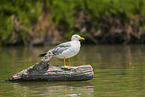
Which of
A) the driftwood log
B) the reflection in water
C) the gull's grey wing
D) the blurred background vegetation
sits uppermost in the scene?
the blurred background vegetation

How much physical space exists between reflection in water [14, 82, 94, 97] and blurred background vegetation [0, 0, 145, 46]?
27595mm

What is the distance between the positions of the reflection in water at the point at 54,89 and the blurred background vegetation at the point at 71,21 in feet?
90.5

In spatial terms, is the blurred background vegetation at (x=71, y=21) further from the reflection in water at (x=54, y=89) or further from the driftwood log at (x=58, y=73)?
the reflection in water at (x=54, y=89)

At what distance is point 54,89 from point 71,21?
99.4 ft

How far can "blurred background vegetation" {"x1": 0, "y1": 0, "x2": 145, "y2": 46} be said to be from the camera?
1548 inches

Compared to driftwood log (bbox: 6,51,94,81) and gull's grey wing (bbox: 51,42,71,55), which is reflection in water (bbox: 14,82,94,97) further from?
gull's grey wing (bbox: 51,42,71,55)

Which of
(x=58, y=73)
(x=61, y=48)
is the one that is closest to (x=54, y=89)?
(x=58, y=73)

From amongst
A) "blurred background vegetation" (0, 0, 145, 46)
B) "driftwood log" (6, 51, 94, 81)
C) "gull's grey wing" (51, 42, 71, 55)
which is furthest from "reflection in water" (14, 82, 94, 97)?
"blurred background vegetation" (0, 0, 145, 46)

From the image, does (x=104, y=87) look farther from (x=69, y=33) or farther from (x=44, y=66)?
(x=69, y=33)

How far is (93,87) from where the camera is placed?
1103 centimetres

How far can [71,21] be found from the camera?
40.8 meters

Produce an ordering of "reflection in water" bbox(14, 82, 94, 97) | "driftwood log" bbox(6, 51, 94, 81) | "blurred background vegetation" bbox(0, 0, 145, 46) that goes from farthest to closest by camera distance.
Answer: "blurred background vegetation" bbox(0, 0, 145, 46)
"driftwood log" bbox(6, 51, 94, 81)
"reflection in water" bbox(14, 82, 94, 97)

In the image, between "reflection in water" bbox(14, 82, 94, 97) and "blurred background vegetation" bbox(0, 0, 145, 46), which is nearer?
"reflection in water" bbox(14, 82, 94, 97)

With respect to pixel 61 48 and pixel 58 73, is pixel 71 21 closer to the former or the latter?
pixel 61 48
